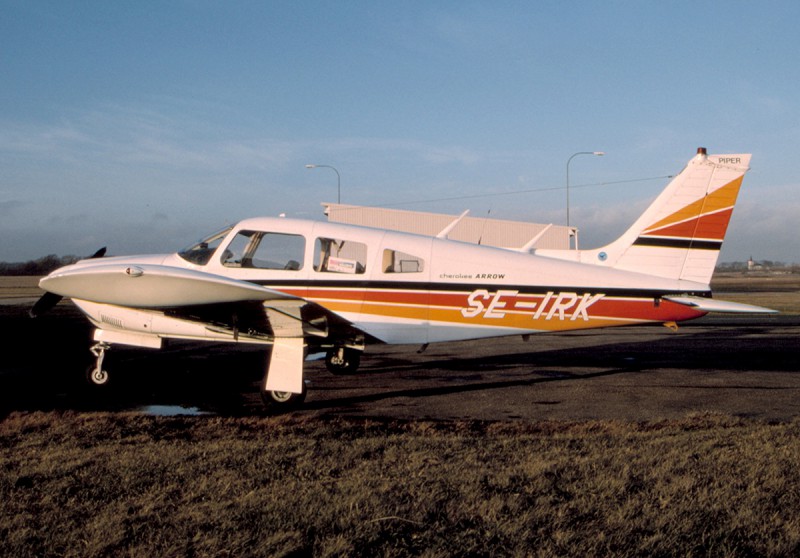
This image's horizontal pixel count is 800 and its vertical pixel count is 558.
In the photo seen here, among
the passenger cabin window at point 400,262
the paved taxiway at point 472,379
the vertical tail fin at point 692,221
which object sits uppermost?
the vertical tail fin at point 692,221

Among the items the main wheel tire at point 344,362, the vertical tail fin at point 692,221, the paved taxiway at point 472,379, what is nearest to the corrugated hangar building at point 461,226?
the paved taxiway at point 472,379

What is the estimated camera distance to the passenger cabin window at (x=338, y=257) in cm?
986

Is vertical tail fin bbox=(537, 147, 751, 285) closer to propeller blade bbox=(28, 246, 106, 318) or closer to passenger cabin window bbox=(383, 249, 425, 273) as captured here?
passenger cabin window bbox=(383, 249, 425, 273)

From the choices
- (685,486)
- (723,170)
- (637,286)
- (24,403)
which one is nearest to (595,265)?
(637,286)

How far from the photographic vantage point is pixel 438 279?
9906 millimetres

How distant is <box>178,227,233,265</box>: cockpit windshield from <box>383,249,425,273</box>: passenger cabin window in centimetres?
236

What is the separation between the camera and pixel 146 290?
27.9ft

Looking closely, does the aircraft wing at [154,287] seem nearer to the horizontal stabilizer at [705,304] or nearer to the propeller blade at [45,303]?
the propeller blade at [45,303]

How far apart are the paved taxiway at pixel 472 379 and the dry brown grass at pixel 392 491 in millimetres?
1759

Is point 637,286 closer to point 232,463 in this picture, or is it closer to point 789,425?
point 789,425

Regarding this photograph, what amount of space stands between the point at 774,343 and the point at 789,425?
11.2 m

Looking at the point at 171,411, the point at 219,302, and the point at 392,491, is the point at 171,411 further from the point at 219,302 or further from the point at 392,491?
the point at 392,491

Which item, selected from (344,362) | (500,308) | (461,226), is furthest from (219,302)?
(461,226)

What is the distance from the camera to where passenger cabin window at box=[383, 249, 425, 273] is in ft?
32.3
